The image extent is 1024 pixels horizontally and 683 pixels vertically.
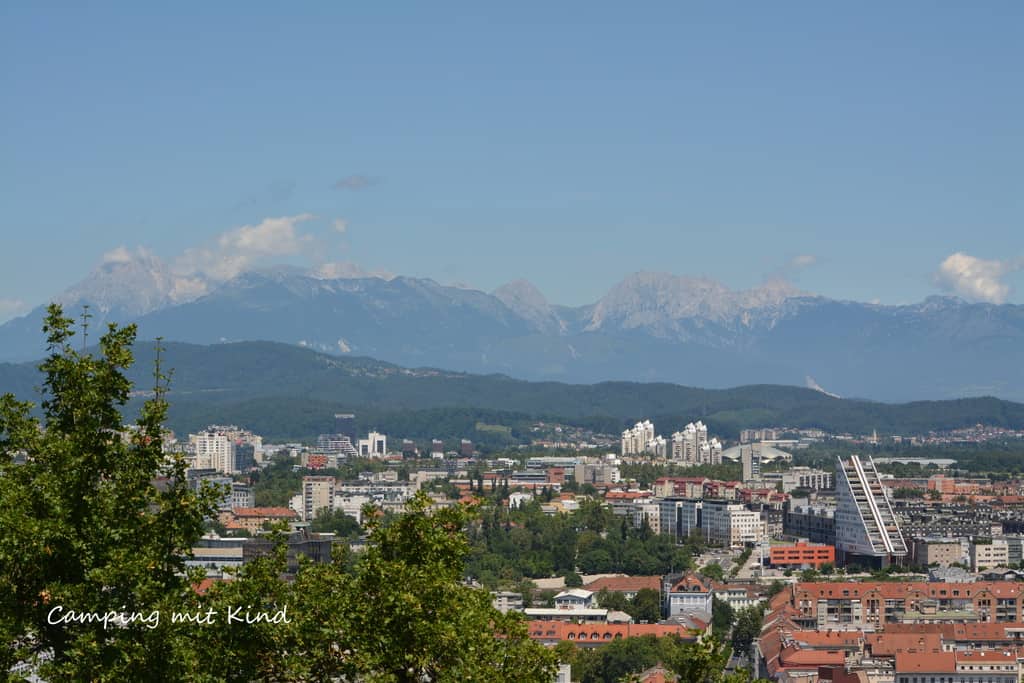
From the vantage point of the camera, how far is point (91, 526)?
11.3 metres

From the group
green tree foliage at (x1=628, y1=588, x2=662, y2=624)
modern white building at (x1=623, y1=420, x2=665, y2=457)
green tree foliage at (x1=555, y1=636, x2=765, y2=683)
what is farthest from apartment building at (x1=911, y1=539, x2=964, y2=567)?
modern white building at (x1=623, y1=420, x2=665, y2=457)

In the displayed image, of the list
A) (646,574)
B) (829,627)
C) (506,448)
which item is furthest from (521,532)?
(506,448)

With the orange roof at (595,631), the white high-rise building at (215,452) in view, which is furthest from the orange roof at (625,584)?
the white high-rise building at (215,452)

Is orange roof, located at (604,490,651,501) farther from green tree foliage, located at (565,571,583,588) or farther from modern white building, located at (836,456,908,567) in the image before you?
green tree foliage, located at (565,571,583,588)

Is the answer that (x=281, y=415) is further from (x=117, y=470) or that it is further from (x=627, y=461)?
(x=117, y=470)

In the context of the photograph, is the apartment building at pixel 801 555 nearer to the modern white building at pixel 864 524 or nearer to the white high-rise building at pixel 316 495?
the modern white building at pixel 864 524

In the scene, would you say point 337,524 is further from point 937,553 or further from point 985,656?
point 985,656

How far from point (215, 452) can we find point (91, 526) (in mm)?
117125

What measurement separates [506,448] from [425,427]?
19.4 meters

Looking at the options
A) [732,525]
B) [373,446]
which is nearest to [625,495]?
[732,525]

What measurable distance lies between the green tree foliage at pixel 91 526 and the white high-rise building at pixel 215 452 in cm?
11222

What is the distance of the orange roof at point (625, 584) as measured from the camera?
61.8 meters

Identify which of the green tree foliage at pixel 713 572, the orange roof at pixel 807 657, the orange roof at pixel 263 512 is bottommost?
the orange roof at pixel 807 657

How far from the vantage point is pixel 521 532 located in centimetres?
7762
